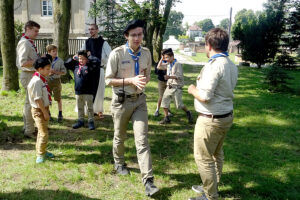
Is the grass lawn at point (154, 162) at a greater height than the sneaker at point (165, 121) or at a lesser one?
lesser

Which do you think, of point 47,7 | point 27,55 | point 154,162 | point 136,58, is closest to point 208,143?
point 136,58

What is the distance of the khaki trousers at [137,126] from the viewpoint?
3.57 meters

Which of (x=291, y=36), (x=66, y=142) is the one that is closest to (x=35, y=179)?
(x=66, y=142)

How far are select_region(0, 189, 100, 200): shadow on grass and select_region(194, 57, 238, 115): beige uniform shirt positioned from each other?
2095 millimetres

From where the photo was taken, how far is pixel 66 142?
5.32 m

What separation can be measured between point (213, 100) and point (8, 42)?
26.7ft

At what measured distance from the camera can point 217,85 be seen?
9.75 ft

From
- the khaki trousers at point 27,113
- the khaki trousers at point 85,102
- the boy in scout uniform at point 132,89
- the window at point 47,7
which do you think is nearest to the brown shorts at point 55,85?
the khaki trousers at point 85,102

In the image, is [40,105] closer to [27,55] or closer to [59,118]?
[27,55]

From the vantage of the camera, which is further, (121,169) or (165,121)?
(165,121)

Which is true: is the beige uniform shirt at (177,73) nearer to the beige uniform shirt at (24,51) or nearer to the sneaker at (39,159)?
the beige uniform shirt at (24,51)

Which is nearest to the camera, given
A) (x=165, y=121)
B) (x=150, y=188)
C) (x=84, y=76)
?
(x=150, y=188)

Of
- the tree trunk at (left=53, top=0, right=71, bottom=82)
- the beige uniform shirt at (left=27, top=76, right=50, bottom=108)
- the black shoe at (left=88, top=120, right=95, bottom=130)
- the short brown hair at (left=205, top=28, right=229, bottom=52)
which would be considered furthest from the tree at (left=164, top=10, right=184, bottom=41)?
the short brown hair at (left=205, top=28, right=229, bottom=52)

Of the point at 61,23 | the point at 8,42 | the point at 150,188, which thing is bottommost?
the point at 150,188
